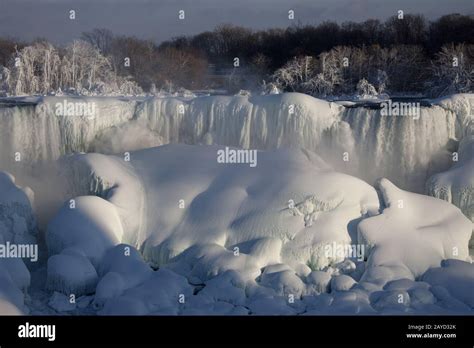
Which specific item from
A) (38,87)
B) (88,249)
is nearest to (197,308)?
(88,249)

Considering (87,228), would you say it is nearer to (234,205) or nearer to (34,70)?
(234,205)

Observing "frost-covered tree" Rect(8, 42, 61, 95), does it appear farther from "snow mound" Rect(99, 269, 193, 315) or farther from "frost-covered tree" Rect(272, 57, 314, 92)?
"snow mound" Rect(99, 269, 193, 315)

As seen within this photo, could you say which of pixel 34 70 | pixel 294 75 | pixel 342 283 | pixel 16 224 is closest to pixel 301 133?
Answer: pixel 342 283

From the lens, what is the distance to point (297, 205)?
9773 millimetres

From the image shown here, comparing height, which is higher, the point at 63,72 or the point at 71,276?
the point at 63,72

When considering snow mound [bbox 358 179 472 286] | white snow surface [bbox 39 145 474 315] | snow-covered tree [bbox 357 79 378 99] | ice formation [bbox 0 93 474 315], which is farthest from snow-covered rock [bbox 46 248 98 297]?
snow-covered tree [bbox 357 79 378 99]

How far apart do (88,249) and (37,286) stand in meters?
0.78

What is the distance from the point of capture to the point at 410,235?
378 inches

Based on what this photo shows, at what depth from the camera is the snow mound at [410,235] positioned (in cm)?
897

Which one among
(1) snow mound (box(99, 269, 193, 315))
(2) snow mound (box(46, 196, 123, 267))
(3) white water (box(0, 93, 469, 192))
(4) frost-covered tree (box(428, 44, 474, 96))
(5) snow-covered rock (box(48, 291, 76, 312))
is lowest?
(5) snow-covered rock (box(48, 291, 76, 312))

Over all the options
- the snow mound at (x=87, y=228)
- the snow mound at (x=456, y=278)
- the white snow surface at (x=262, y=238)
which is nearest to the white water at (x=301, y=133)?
the white snow surface at (x=262, y=238)

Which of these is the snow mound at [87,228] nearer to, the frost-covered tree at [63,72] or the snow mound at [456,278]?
the snow mound at [456,278]

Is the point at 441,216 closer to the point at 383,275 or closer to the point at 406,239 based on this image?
the point at 406,239

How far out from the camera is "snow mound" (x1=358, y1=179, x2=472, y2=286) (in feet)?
29.4
